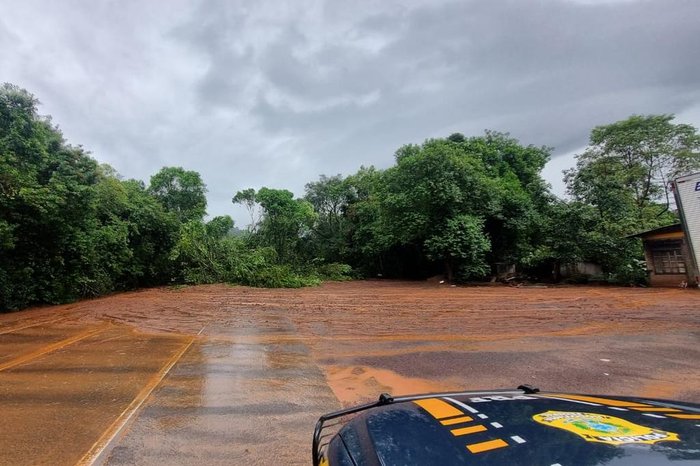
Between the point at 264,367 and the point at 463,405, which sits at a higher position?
the point at 463,405

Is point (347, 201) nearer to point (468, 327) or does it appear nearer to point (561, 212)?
point (561, 212)

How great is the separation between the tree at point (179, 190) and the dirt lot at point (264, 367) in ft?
83.4

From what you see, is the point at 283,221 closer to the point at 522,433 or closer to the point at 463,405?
the point at 463,405

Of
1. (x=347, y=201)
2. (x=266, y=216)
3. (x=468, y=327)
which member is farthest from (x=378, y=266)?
(x=468, y=327)

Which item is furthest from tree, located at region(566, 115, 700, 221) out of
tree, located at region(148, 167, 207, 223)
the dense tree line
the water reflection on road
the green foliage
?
tree, located at region(148, 167, 207, 223)

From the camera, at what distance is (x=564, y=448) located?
4.35 ft

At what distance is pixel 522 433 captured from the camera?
1496mm

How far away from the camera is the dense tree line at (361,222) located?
1273cm

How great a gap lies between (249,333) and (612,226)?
1969 centimetres

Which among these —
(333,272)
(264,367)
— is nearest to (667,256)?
(333,272)

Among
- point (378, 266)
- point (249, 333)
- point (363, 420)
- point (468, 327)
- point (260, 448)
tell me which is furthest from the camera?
point (378, 266)

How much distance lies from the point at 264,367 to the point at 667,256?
815 inches

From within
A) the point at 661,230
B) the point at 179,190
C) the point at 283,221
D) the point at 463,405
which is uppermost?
the point at 179,190

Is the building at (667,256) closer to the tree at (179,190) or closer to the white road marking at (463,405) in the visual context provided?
the white road marking at (463,405)
